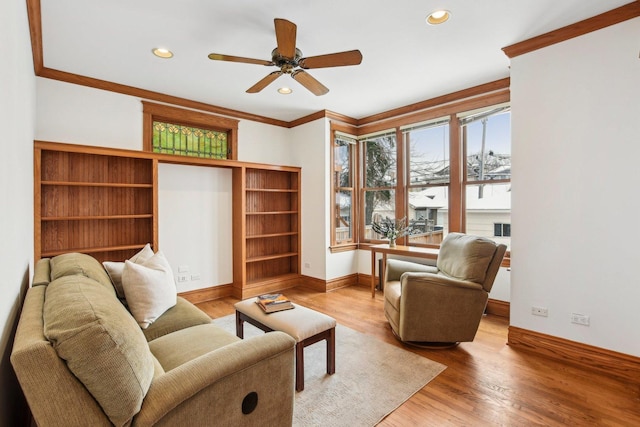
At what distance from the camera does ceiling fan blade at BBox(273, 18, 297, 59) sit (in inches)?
78.2

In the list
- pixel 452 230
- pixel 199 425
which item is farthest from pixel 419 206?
pixel 199 425

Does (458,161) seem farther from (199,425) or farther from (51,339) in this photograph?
(51,339)

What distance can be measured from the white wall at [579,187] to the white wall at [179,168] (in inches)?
136

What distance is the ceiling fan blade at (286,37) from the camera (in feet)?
6.51

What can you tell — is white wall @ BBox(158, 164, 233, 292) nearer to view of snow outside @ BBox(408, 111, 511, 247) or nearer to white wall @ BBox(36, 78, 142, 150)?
white wall @ BBox(36, 78, 142, 150)

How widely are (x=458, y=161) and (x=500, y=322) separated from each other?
6.53ft

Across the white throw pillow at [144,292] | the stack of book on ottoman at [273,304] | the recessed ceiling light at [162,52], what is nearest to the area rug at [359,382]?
the stack of book on ottoman at [273,304]

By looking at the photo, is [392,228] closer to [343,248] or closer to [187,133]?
[343,248]

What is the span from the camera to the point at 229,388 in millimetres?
1245

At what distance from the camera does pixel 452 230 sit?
13.2 ft

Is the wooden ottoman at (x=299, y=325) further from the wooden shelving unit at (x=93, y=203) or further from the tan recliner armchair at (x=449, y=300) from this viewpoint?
the wooden shelving unit at (x=93, y=203)

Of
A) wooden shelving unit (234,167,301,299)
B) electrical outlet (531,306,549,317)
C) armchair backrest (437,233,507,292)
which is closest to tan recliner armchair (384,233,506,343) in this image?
armchair backrest (437,233,507,292)

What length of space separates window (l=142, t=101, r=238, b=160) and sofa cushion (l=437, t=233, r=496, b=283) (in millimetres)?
3179

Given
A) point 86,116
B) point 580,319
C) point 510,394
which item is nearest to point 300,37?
point 86,116
